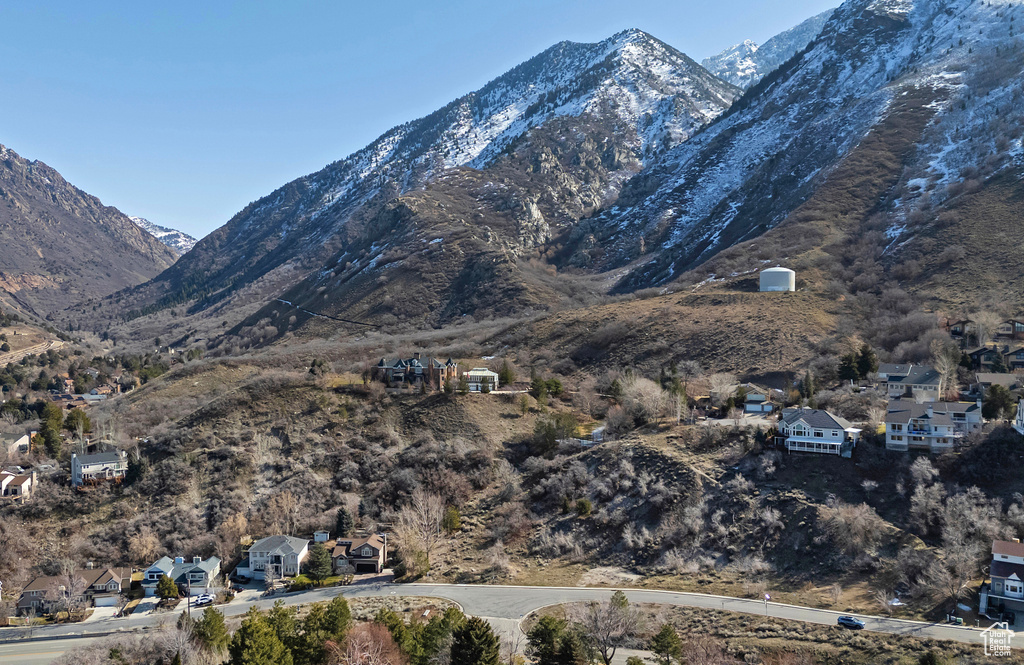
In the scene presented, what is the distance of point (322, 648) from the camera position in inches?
1209

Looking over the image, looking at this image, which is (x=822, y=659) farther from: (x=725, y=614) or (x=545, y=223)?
(x=545, y=223)

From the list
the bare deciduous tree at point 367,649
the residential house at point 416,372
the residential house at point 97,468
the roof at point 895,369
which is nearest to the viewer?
the bare deciduous tree at point 367,649

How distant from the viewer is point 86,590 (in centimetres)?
4006

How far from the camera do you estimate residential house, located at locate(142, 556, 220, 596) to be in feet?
133

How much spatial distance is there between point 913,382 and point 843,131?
89954mm

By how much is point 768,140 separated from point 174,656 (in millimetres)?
144552

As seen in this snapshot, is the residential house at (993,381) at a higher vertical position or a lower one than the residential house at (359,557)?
higher

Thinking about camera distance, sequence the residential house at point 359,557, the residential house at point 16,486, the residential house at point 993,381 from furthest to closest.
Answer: the residential house at point 993,381 → the residential house at point 16,486 → the residential house at point 359,557

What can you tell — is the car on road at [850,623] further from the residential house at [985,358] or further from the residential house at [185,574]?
the residential house at [185,574]

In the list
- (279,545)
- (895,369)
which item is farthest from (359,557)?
(895,369)

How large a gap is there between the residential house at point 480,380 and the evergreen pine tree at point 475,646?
34885mm

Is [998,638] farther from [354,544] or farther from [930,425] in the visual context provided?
[354,544]

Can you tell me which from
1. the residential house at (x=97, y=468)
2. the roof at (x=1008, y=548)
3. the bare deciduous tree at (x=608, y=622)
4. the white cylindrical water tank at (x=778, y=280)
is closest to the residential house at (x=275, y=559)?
the residential house at (x=97, y=468)

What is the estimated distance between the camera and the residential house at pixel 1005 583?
31984mm
